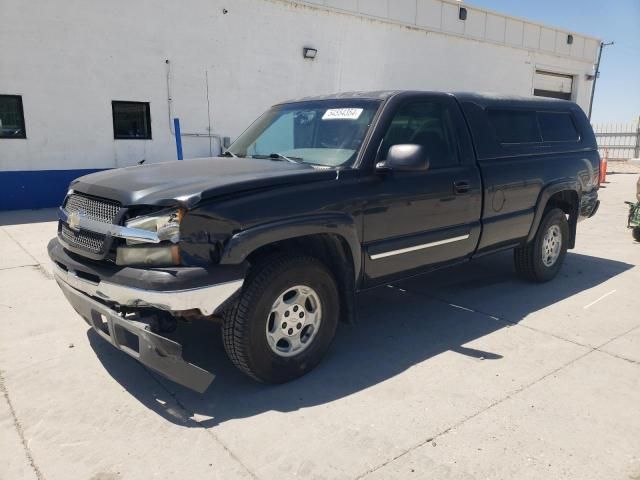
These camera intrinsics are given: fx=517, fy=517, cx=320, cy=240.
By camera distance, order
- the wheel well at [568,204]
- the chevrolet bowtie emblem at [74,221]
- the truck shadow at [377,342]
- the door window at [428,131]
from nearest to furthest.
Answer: the truck shadow at [377,342] < the chevrolet bowtie emblem at [74,221] < the door window at [428,131] < the wheel well at [568,204]

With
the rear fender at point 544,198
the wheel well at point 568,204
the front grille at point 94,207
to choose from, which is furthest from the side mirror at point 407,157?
the wheel well at point 568,204

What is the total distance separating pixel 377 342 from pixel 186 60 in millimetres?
9422

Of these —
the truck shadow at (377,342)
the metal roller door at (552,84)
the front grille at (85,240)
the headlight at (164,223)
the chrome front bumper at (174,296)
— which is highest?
the metal roller door at (552,84)

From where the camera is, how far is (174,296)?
277 centimetres

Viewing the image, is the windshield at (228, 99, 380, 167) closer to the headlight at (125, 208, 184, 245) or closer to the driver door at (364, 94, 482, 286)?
the driver door at (364, 94, 482, 286)

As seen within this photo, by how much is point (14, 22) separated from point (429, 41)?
11.7m

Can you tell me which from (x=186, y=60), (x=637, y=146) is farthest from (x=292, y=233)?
(x=637, y=146)

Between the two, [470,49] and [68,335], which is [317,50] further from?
[68,335]

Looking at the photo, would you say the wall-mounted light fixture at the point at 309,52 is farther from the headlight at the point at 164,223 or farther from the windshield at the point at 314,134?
the headlight at the point at 164,223

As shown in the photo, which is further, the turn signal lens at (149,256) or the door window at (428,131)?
the door window at (428,131)

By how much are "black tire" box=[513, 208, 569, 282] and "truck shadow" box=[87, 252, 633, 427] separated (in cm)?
11

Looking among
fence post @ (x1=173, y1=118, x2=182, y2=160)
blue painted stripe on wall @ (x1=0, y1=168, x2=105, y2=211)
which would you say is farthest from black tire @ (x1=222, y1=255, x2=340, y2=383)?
blue painted stripe on wall @ (x1=0, y1=168, x2=105, y2=211)

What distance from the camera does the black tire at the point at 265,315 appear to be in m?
3.07

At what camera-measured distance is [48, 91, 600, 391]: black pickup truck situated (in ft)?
9.46
